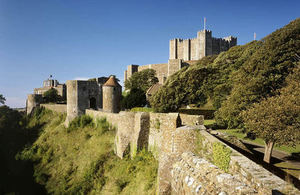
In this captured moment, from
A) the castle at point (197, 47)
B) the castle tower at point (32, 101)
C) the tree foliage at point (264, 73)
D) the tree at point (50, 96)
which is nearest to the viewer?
the tree foliage at point (264, 73)

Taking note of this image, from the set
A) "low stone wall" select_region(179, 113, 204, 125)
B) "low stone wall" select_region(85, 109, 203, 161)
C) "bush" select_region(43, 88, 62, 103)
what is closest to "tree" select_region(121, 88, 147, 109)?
"low stone wall" select_region(85, 109, 203, 161)

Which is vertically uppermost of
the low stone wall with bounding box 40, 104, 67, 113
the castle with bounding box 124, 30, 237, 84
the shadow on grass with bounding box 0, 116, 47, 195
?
the castle with bounding box 124, 30, 237, 84

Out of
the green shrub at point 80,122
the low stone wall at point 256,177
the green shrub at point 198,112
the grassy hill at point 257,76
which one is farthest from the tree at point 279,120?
the green shrub at point 80,122

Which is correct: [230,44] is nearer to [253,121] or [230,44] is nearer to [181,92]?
[181,92]

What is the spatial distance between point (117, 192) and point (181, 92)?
15.1 meters

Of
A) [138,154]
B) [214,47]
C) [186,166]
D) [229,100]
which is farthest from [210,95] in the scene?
[214,47]

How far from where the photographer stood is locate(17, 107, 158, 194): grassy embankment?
33.4 ft

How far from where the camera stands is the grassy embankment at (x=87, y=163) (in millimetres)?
10188

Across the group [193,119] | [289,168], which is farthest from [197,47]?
[193,119]

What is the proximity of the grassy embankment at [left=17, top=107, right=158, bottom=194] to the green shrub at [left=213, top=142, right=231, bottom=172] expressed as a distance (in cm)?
477

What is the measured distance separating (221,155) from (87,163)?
12941 millimetres

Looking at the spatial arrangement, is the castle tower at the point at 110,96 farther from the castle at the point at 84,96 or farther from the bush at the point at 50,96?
the bush at the point at 50,96

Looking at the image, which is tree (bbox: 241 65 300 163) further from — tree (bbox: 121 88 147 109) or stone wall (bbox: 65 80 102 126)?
tree (bbox: 121 88 147 109)

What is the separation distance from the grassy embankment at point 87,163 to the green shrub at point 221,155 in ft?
15.6
